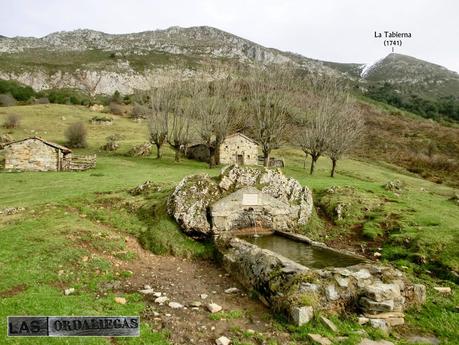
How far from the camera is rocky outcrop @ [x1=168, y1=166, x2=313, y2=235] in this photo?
16.6 meters

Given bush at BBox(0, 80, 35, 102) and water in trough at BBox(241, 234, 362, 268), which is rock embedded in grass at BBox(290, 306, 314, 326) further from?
bush at BBox(0, 80, 35, 102)

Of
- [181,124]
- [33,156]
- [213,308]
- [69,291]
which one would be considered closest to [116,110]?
[181,124]

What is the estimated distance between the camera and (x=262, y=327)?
9633 millimetres

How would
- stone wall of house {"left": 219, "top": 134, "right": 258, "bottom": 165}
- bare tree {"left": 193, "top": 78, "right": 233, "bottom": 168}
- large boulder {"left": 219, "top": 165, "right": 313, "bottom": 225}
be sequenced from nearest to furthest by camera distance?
1. large boulder {"left": 219, "top": 165, "right": 313, "bottom": 225}
2. bare tree {"left": 193, "top": 78, "right": 233, "bottom": 168}
3. stone wall of house {"left": 219, "top": 134, "right": 258, "bottom": 165}

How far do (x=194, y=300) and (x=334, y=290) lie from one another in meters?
4.15

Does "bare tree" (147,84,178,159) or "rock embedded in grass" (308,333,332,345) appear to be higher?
"bare tree" (147,84,178,159)

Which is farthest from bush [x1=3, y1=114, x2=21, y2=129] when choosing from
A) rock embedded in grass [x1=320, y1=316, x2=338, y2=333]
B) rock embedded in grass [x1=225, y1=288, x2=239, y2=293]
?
rock embedded in grass [x1=320, y1=316, x2=338, y2=333]

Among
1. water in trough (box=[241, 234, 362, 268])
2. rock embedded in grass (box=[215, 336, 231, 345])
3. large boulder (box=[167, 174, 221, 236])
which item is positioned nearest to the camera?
rock embedded in grass (box=[215, 336, 231, 345])

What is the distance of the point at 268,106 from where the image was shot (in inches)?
1610

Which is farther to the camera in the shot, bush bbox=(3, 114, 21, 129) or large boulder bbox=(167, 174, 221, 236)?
bush bbox=(3, 114, 21, 129)

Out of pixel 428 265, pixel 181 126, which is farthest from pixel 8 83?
pixel 428 265

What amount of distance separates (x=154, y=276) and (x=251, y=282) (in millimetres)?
3467

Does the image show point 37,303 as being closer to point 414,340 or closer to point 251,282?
point 251,282

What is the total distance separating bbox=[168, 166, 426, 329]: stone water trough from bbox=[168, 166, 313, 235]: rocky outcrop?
39 mm
